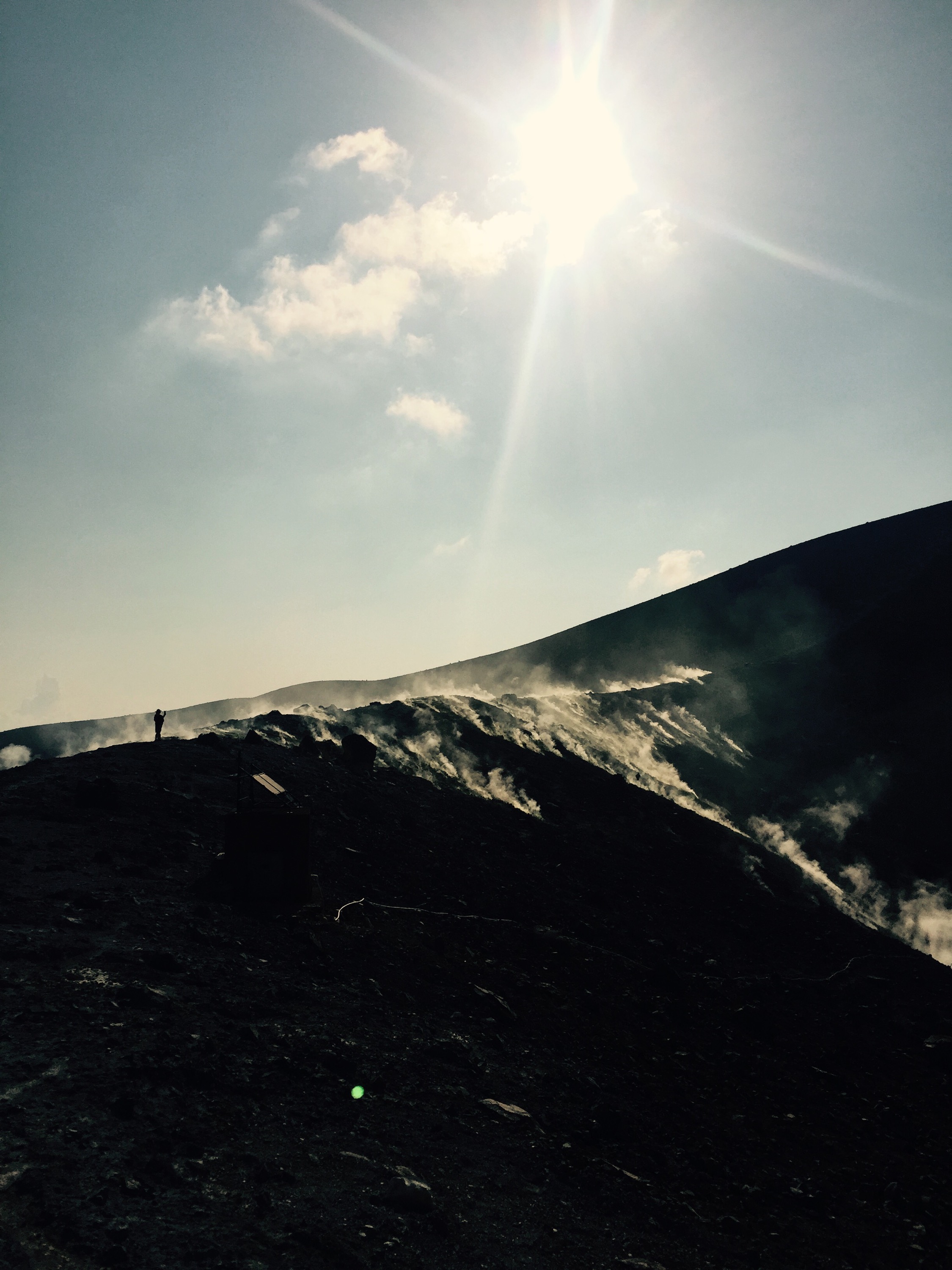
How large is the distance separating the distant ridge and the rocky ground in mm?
41817

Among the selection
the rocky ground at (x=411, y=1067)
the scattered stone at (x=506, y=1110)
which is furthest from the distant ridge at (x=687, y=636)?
the scattered stone at (x=506, y=1110)

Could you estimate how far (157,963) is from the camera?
35.3 ft

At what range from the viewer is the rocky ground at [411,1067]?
690 centimetres

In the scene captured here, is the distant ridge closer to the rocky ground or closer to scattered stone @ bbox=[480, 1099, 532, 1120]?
the rocky ground

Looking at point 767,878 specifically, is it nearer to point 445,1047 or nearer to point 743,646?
point 445,1047

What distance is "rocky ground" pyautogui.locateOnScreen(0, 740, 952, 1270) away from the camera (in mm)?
6902

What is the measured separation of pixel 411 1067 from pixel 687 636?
6564 cm

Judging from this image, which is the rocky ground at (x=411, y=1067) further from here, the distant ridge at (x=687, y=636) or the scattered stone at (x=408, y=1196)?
the distant ridge at (x=687, y=636)

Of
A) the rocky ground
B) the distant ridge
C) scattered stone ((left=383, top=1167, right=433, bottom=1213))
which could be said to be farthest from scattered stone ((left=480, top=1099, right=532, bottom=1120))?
the distant ridge

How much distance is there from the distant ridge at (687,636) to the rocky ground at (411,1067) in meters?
41.8

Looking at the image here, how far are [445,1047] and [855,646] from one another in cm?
5721

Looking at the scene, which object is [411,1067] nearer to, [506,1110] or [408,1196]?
[506,1110]

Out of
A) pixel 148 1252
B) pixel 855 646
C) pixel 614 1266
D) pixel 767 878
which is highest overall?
pixel 855 646

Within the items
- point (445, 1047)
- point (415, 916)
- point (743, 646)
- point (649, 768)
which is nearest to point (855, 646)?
point (743, 646)
